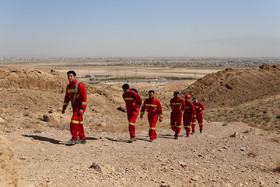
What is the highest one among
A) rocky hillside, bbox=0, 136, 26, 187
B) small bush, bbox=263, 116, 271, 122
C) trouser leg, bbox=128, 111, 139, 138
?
rocky hillside, bbox=0, 136, 26, 187

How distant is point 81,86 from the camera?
706 centimetres

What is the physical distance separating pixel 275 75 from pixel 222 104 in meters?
14.3

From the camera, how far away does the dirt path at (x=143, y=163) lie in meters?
4.85

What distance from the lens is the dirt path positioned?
4848 mm

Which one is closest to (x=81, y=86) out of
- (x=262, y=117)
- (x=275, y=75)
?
(x=262, y=117)

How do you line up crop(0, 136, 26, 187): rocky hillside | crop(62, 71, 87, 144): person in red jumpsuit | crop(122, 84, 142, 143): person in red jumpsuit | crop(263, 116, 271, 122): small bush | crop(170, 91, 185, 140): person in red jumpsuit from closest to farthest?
1. crop(0, 136, 26, 187): rocky hillside
2. crop(62, 71, 87, 144): person in red jumpsuit
3. crop(122, 84, 142, 143): person in red jumpsuit
4. crop(170, 91, 185, 140): person in red jumpsuit
5. crop(263, 116, 271, 122): small bush

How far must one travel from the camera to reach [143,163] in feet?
19.9

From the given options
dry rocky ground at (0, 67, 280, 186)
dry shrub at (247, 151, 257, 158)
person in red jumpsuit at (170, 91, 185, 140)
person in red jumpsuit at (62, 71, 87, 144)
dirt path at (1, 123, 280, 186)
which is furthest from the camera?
person in red jumpsuit at (170, 91, 185, 140)

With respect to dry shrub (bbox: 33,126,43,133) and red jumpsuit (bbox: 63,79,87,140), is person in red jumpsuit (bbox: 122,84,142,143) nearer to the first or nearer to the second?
red jumpsuit (bbox: 63,79,87,140)

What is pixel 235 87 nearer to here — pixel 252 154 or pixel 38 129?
pixel 252 154

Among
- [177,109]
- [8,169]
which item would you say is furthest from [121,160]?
[177,109]

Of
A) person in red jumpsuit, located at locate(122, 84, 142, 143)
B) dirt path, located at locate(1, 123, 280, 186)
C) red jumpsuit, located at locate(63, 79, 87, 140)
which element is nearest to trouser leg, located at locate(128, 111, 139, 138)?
person in red jumpsuit, located at locate(122, 84, 142, 143)

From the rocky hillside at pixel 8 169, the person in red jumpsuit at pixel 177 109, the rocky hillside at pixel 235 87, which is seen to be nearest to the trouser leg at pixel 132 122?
the person in red jumpsuit at pixel 177 109

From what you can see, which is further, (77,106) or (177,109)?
(177,109)
